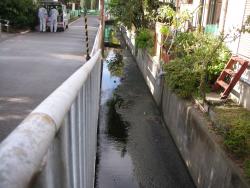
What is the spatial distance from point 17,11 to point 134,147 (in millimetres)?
19681

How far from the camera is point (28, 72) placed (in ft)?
40.3

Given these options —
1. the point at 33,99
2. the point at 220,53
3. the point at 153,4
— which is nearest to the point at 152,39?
the point at 153,4

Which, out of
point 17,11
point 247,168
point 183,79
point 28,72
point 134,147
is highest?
point 17,11

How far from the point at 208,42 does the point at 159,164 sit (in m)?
3.41

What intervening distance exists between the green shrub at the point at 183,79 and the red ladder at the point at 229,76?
0.59 meters

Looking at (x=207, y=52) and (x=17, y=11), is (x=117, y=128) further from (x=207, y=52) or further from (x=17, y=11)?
(x=17, y=11)

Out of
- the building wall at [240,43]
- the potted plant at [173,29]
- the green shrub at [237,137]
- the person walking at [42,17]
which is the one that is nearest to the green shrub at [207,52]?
the building wall at [240,43]

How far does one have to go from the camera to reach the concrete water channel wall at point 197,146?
546 centimetres

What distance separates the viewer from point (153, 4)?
19672mm

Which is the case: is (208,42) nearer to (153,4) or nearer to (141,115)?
(141,115)

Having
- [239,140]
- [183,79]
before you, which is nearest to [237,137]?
[239,140]

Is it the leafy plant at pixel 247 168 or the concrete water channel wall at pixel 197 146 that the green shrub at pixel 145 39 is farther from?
the leafy plant at pixel 247 168

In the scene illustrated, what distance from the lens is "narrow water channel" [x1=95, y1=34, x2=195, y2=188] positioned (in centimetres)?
753

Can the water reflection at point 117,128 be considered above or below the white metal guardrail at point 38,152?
below
